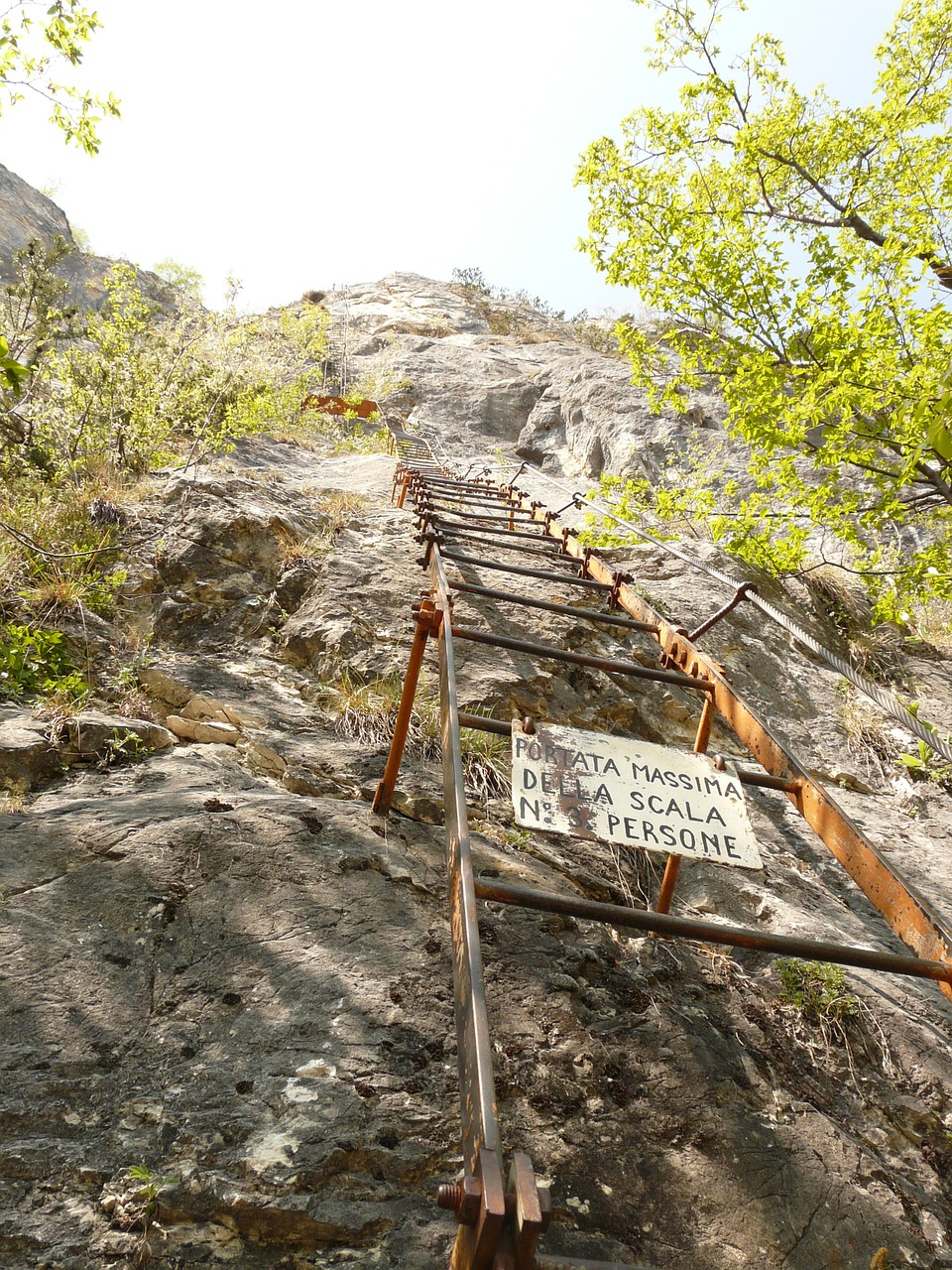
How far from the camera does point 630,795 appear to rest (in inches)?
87.1

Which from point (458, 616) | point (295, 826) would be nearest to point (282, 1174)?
point (295, 826)

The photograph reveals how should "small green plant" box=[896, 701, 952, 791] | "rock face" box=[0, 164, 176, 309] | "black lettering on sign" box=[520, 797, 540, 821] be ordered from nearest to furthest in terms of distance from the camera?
"black lettering on sign" box=[520, 797, 540, 821] < "small green plant" box=[896, 701, 952, 791] < "rock face" box=[0, 164, 176, 309]

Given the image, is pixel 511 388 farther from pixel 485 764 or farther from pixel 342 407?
pixel 485 764

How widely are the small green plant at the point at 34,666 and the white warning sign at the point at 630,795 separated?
2.57 meters

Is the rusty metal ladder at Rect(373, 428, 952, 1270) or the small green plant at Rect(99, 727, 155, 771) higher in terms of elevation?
the rusty metal ladder at Rect(373, 428, 952, 1270)

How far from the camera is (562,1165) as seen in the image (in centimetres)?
196

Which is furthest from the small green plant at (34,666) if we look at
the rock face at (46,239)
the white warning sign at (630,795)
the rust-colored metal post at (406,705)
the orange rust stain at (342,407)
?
the rock face at (46,239)

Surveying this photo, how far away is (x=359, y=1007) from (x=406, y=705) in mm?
1228

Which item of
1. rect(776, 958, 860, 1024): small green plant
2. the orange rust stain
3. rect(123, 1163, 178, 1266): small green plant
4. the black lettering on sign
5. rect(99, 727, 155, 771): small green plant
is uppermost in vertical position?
the orange rust stain

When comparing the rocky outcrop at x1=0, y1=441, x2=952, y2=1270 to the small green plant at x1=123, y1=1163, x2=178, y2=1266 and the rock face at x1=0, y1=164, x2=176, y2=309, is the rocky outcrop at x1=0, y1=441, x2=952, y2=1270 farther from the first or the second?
the rock face at x1=0, y1=164, x2=176, y2=309

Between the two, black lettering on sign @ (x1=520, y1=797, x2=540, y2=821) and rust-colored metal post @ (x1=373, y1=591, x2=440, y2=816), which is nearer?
black lettering on sign @ (x1=520, y1=797, x2=540, y2=821)

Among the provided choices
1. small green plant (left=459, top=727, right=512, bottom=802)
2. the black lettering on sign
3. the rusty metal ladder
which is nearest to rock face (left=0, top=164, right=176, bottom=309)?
small green plant (left=459, top=727, right=512, bottom=802)

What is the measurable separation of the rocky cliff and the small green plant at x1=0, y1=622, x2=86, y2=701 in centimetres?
17

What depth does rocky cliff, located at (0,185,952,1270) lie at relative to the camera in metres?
1.75
